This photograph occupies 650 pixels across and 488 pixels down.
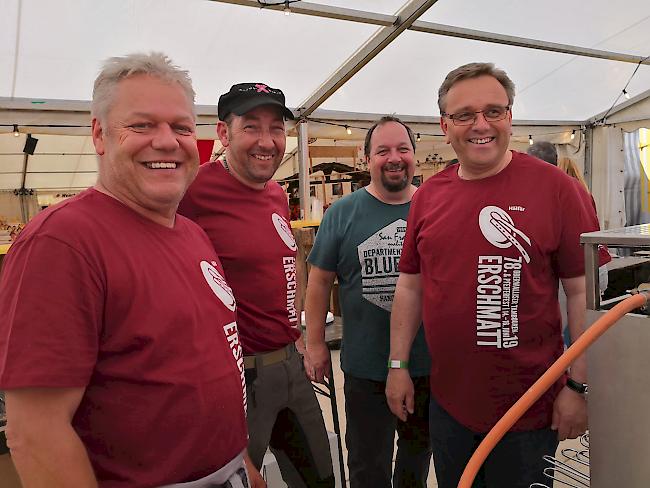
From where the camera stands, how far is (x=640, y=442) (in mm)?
708

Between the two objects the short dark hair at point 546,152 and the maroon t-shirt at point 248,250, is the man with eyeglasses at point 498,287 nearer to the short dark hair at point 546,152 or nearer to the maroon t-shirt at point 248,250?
the maroon t-shirt at point 248,250

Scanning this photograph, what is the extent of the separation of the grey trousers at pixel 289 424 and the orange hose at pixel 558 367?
0.88m

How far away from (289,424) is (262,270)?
56 cm

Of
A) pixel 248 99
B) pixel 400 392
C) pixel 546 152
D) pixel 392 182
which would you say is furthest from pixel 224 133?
pixel 546 152

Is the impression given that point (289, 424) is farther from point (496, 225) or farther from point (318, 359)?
point (496, 225)

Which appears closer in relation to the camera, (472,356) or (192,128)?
(192,128)

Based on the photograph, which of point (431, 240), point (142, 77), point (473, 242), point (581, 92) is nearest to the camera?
point (142, 77)

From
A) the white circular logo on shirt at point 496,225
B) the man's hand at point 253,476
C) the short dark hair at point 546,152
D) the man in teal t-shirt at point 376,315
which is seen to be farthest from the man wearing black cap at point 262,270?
the short dark hair at point 546,152

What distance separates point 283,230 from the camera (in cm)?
168

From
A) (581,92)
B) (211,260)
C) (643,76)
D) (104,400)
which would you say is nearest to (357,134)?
(581,92)

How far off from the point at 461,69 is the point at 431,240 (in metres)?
0.51

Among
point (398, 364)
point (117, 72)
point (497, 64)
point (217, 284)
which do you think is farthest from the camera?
point (497, 64)

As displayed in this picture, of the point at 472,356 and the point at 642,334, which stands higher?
the point at 642,334

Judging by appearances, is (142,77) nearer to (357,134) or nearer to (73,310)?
(73,310)
